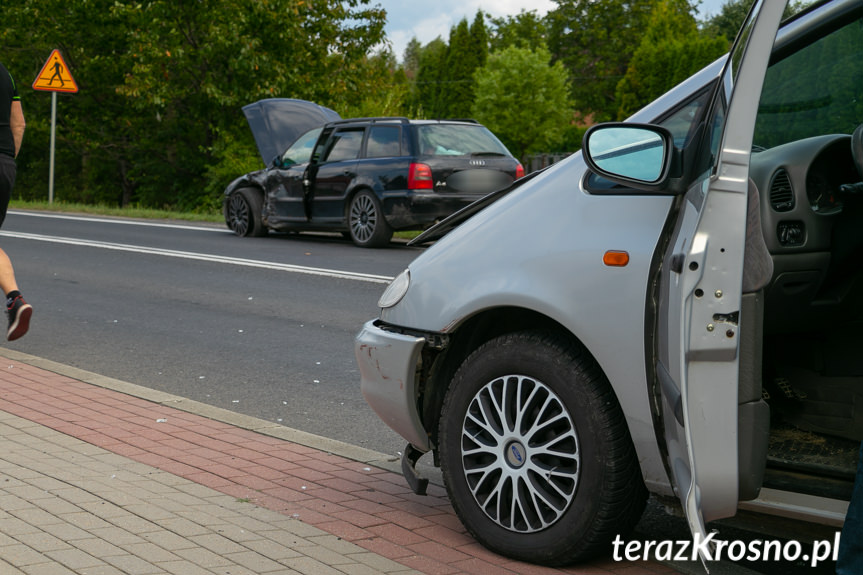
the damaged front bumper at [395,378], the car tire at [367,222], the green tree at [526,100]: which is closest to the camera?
the damaged front bumper at [395,378]

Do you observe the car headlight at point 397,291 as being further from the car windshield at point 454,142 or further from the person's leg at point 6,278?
the car windshield at point 454,142

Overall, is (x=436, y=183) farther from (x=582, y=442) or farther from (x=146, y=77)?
(x=146, y=77)

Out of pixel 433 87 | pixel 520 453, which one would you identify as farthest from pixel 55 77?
pixel 433 87

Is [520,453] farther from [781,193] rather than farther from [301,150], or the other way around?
[301,150]

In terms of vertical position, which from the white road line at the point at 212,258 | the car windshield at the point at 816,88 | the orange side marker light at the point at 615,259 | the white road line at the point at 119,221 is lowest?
the white road line at the point at 212,258

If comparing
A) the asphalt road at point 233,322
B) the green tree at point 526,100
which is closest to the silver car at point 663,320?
the asphalt road at point 233,322

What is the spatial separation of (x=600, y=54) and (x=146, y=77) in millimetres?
51900

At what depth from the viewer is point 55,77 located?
968 inches

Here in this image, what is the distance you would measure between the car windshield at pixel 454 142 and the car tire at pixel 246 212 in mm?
3537

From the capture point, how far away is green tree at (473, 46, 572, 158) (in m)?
68.7

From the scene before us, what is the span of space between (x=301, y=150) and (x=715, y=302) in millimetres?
15023

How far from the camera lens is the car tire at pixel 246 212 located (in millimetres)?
18188

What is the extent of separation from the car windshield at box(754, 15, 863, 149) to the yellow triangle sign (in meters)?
22.7

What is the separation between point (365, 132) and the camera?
16.7m
